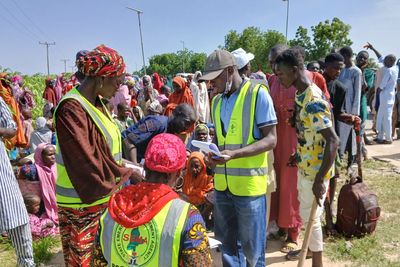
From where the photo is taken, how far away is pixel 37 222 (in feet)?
15.1

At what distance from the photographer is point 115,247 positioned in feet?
4.67

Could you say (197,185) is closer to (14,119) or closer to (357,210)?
(357,210)

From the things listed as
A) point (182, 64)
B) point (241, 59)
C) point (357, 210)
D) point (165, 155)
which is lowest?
point (357, 210)

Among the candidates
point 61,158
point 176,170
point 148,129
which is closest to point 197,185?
point 148,129

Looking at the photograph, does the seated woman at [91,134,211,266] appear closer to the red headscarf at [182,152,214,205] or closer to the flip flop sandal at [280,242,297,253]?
the flip flop sandal at [280,242,297,253]

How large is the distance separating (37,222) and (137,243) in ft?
12.3

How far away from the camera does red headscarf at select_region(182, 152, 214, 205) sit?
451 centimetres

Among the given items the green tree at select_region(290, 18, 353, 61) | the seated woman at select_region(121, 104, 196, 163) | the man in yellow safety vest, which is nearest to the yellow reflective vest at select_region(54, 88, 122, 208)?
the man in yellow safety vest

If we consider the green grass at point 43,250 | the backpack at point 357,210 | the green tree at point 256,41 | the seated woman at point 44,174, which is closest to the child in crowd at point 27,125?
the seated woman at point 44,174

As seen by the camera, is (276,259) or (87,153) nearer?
(87,153)

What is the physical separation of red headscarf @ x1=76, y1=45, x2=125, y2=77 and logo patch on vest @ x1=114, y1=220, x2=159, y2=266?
1005 millimetres

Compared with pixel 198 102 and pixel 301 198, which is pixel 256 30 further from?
pixel 301 198

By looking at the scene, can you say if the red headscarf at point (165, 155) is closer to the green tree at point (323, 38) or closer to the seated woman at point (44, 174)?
the seated woman at point (44, 174)

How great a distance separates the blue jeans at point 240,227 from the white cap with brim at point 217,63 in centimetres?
82
